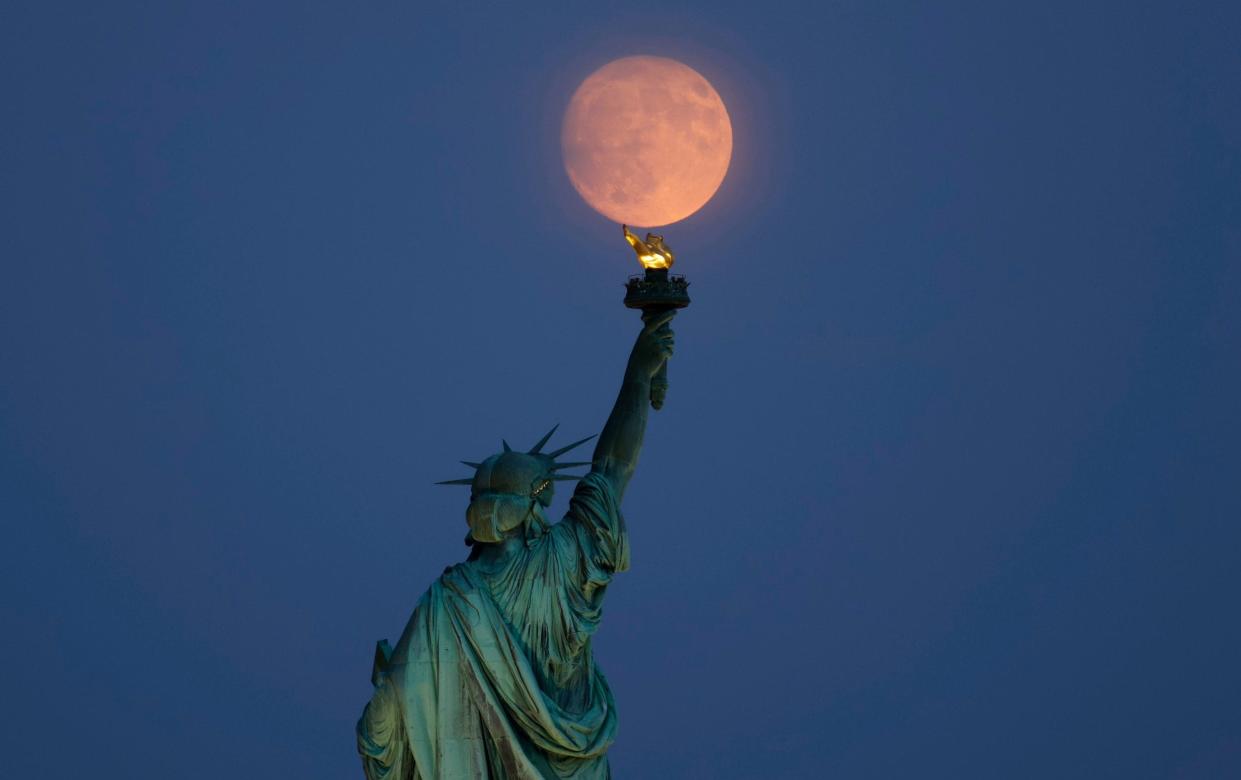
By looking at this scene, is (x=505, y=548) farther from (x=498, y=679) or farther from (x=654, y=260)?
(x=654, y=260)

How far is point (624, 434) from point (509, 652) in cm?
159

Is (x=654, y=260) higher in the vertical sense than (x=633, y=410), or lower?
higher

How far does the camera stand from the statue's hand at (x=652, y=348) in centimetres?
1581

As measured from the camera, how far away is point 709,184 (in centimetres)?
1608

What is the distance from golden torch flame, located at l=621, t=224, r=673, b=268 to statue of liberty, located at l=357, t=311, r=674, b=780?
4.12ft

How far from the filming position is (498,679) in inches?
580

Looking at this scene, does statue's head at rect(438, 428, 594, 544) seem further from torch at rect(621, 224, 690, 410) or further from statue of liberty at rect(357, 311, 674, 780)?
torch at rect(621, 224, 690, 410)

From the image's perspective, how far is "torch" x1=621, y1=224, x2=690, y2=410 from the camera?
51.6ft

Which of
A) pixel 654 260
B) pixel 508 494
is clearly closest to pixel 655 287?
pixel 654 260

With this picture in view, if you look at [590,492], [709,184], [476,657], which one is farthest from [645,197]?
[476,657]

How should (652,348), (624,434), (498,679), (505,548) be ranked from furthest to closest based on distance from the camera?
(652,348), (624,434), (505,548), (498,679)

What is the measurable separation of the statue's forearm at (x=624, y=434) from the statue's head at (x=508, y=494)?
1.53 feet

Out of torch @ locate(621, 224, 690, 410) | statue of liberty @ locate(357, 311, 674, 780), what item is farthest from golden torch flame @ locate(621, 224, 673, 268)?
statue of liberty @ locate(357, 311, 674, 780)

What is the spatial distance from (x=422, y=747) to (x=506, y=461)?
1.62 meters
